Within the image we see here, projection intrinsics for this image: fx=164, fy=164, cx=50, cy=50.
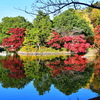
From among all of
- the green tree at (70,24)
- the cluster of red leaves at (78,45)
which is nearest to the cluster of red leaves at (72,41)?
the cluster of red leaves at (78,45)

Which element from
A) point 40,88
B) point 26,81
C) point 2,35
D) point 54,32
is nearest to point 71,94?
point 40,88

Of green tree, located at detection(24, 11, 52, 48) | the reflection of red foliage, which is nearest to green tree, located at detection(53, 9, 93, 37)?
green tree, located at detection(24, 11, 52, 48)

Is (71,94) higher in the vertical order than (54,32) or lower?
lower

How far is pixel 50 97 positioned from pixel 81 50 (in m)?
13.7

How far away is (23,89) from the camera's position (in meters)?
5.68

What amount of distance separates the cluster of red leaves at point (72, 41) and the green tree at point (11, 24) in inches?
213

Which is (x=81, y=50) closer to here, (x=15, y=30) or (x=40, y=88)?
(x=15, y=30)

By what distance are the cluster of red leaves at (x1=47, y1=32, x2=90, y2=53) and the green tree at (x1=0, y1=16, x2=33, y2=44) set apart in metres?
5.41

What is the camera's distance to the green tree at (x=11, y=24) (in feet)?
77.2

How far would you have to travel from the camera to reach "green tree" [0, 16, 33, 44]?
23.5 metres

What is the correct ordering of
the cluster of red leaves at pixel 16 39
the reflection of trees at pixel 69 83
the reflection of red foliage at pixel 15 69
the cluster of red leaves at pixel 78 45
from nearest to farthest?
1. the reflection of trees at pixel 69 83
2. the reflection of red foliage at pixel 15 69
3. the cluster of red leaves at pixel 78 45
4. the cluster of red leaves at pixel 16 39

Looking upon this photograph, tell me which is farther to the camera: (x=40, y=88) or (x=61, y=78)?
(x=61, y=78)

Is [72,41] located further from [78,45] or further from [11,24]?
[11,24]

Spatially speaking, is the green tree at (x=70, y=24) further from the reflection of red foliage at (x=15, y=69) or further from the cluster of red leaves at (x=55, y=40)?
the reflection of red foliage at (x=15, y=69)
